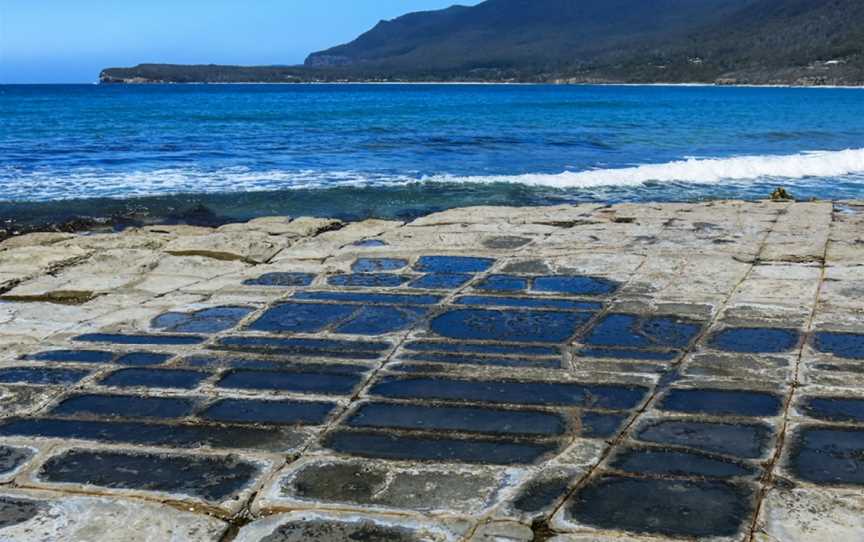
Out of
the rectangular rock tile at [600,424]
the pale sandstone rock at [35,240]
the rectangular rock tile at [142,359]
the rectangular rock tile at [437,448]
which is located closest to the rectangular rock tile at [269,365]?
the rectangular rock tile at [142,359]

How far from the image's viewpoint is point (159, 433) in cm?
411

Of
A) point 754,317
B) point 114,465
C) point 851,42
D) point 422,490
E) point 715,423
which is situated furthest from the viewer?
point 851,42

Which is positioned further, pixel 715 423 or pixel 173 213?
pixel 173 213

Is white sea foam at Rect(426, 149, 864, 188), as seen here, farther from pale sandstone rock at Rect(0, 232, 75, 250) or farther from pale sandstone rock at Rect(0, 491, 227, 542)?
pale sandstone rock at Rect(0, 491, 227, 542)

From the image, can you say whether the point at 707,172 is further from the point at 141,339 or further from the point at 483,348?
the point at 141,339

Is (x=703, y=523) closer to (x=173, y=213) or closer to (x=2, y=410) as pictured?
(x=2, y=410)

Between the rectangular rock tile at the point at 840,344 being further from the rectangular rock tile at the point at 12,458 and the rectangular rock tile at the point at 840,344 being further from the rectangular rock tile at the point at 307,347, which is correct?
the rectangular rock tile at the point at 12,458

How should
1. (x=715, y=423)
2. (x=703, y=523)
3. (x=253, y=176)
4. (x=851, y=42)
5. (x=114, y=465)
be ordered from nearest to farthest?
(x=703, y=523), (x=114, y=465), (x=715, y=423), (x=253, y=176), (x=851, y=42)

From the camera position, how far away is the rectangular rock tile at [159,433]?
156 inches

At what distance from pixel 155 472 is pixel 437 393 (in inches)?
55.6

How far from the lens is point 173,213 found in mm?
Answer: 15078

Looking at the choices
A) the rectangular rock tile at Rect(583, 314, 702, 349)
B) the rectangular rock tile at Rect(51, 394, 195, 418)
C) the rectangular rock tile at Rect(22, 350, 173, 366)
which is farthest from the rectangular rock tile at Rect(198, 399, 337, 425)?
the rectangular rock tile at Rect(583, 314, 702, 349)

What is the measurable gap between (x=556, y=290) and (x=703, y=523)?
3.50 metres

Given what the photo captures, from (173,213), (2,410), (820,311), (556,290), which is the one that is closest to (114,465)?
(2,410)
